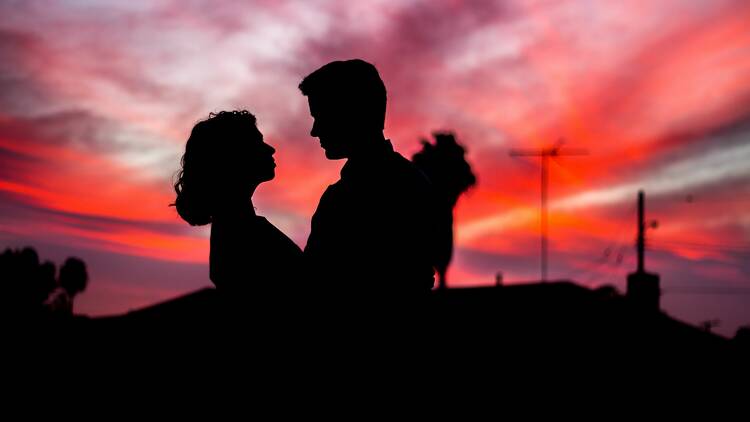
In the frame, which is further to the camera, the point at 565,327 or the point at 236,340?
the point at 565,327

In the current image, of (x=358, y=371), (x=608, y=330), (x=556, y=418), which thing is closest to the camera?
(x=358, y=371)

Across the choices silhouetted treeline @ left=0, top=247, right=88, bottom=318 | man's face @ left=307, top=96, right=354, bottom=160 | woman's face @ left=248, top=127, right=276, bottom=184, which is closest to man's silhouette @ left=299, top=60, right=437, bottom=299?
man's face @ left=307, top=96, right=354, bottom=160

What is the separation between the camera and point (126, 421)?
22.3 metres

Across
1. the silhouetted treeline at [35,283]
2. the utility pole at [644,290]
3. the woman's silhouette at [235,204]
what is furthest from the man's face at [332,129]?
the silhouetted treeline at [35,283]

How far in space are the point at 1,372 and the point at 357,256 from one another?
3105cm

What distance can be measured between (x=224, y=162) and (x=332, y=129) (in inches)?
33.9

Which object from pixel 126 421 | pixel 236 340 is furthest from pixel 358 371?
pixel 126 421

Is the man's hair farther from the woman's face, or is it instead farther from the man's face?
the woman's face

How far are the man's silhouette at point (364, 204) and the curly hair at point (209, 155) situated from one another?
0.72 meters

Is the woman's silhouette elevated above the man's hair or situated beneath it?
situated beneath

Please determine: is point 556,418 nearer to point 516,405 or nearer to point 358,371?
point 516,405

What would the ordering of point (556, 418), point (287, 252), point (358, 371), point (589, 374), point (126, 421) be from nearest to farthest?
point (358, 371), point (287, 252), point (126, 421), point (556, 418), point (589, 374)

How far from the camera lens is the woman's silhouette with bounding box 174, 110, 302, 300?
12.1 ft

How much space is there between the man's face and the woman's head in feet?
2.30
